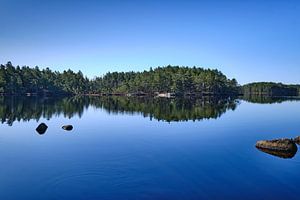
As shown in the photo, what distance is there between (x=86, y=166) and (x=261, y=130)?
3209 centimetres

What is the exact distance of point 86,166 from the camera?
24.2m

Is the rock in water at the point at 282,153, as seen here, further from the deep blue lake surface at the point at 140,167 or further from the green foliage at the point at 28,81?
the green foliage at the point at 28,81

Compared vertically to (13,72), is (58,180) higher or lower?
lower

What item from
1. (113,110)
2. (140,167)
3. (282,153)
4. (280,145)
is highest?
(113,110)

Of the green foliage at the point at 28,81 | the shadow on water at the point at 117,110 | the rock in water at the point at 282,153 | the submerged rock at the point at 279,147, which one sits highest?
the green foliage at the point at 28,81

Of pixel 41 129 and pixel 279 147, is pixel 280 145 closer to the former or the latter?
pixel 279 147

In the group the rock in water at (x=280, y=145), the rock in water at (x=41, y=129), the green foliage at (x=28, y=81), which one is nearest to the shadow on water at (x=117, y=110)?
the rock in water at (x=41, y=129)

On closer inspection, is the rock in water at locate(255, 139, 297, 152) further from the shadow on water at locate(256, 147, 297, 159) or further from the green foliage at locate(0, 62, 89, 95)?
→ the green foliage at locate(0, 62, 89, 95)

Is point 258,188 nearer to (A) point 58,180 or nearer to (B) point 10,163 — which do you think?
(A) point 58,180

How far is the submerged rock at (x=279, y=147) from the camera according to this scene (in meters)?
30.2

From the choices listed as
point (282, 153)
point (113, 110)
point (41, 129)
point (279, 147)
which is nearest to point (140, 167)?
point (282, 153)

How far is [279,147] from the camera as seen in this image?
3136 centimetres

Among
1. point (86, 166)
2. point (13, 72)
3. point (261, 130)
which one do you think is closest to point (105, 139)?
point (86, 166)

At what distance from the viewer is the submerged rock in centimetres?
3020
